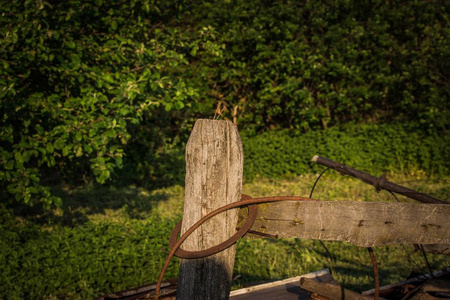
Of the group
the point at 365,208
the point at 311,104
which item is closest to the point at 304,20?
the point at 311,104

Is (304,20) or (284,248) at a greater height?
(304,20)

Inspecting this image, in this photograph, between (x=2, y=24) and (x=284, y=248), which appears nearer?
(x=2, y=24)

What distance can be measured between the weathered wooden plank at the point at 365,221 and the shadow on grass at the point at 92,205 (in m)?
5.52

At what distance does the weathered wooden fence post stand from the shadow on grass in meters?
5.35

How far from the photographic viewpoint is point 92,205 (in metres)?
7.75

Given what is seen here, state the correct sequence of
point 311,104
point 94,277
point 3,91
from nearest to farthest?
point 3,91, point 94,277, point 311,104

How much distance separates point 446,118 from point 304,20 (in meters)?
4.84

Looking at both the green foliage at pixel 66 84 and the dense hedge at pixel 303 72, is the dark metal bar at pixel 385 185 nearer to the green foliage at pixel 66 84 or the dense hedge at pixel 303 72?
the green foliage at pixel 66 84

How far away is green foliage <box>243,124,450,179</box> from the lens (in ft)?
32.0

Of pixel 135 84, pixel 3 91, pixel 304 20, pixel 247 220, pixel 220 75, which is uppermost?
pixel 304 20

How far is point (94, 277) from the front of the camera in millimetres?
4188

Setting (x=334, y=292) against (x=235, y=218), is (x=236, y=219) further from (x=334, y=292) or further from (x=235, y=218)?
(x=334, y=292)

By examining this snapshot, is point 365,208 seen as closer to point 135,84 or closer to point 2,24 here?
point 135,84

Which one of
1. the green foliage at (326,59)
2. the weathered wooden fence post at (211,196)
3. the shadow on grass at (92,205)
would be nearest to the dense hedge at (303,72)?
the green foliage at (326,59)
